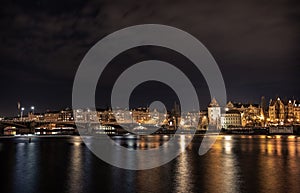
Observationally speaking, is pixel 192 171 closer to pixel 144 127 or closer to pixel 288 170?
pixel 288 170

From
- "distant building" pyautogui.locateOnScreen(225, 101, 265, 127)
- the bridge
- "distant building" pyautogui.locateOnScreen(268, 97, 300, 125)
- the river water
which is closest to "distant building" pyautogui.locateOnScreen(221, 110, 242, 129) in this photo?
"distant building" pyautogui.locateOnScreen(225, 101, 265, 127)

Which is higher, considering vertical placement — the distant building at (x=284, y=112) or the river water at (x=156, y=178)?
the distant building at (x=284, y=112)

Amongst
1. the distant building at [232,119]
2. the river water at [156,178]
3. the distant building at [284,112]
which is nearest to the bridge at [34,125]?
the distant building at [232,119]

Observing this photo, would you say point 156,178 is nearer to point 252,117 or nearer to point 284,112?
point 284,112

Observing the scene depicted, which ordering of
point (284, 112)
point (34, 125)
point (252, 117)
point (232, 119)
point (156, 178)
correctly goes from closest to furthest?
point (156, 178)
point (34, 125)
point (284, 112)
point (232, 119)
point (252, 117)

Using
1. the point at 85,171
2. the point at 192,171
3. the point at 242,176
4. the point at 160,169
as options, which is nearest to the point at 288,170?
the point at 242,176

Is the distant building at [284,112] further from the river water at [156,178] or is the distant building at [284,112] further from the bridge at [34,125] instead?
the river water at [156,178]

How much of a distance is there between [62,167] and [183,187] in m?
15.3

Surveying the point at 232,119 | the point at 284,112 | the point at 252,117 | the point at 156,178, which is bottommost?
the point at 156,178

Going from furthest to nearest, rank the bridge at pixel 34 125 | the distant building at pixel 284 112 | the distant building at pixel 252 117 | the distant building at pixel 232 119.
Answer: the distant building at pixel 232 119 < the distant building at pixel 252 117 < the distant building at pixel 284 112 < the bridge at pixel 34 125

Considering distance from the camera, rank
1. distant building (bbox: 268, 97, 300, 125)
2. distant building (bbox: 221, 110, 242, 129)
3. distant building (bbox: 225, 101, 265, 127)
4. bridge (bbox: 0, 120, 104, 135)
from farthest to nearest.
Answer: distant building (bbox: 221, 110, 242, 129) < distant building (bbox: 225, 101, 265, 127) < distant building (bbox: 268, 97, 300, 125) < bridge (bbox: 0, 120, 104, 135)

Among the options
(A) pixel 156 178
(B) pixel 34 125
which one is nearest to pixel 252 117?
(B) pixel 34 125

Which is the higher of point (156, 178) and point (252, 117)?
point (252, 117)

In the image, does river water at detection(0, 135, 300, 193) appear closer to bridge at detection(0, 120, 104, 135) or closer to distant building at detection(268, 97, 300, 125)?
bridge at detection(0, 120, 104, 135)
